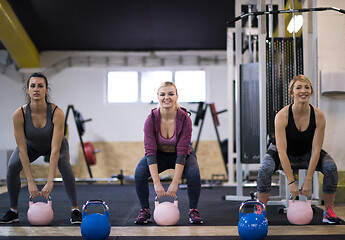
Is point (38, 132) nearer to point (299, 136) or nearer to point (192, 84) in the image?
point (299, 136)

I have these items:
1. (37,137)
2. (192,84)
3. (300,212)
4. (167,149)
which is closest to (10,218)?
(37,137)

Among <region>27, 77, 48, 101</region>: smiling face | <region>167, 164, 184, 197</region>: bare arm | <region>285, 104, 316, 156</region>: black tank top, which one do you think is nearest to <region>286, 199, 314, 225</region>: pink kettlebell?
<region>285, 104, 316, 156</region>: black tank top

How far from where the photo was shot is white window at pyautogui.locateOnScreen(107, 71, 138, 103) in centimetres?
760

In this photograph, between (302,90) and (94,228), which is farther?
(302,90)

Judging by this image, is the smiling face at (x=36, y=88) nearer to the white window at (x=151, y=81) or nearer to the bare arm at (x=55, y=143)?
the bare arm at (x=55, y=143)

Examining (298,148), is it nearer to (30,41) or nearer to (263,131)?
(263,131)

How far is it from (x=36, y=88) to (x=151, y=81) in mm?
4997

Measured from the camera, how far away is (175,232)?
2342 mm

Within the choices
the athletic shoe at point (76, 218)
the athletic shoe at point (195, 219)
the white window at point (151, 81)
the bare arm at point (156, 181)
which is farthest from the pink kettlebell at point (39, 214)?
the white window at point (151, 81)

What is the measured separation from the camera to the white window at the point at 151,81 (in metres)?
7.57

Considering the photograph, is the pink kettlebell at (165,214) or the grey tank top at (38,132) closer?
the pink kettlebell at (165,214)

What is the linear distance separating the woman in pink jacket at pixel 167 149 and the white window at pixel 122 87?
4885mm

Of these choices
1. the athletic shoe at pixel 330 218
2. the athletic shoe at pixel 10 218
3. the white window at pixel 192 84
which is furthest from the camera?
the white window at pixel 192 84

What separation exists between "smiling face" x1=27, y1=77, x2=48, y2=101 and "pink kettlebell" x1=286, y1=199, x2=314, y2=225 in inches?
66.2
